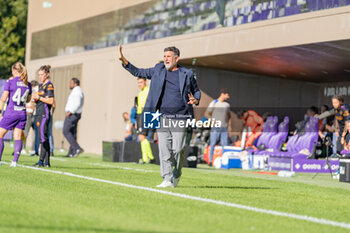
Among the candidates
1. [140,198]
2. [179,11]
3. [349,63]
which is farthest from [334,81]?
[140,198]

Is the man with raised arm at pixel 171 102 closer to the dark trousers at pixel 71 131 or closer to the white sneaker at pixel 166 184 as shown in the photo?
the white sneaker at pixel 166 184

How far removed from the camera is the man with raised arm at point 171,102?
31.3 feet

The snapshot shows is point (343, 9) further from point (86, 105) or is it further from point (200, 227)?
point (86, 105)

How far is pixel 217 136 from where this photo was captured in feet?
65.7

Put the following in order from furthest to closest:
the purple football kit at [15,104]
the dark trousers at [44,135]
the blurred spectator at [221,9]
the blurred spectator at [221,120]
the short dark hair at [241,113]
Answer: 1. the short dark hair at [241,113]
2. the blurred spectator at [221,9]
3. the blurred spectator at [221,120]
4. the dark trousers at [44,135]
5. the purple football kit at [15,104]

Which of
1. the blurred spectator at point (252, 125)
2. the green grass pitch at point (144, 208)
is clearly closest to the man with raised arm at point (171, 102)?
the green grass pitch at point (144, 208)

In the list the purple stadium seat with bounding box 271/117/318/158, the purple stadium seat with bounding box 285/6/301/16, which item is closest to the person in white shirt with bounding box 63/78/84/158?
the purple stadium seat with bounding box 271/117/318/158

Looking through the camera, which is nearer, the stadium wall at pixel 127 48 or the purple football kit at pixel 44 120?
the purple football kit at pixel 44 120

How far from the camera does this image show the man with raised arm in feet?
31.3

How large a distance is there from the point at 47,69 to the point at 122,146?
506 centimetres

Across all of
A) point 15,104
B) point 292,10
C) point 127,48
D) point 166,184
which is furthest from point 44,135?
point 127,48

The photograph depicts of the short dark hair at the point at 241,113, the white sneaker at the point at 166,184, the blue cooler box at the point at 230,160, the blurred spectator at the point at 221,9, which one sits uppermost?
the blurred spectator at the point at 221,9

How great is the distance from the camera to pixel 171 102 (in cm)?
952

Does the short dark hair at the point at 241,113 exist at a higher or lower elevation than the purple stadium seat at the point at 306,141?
higher
